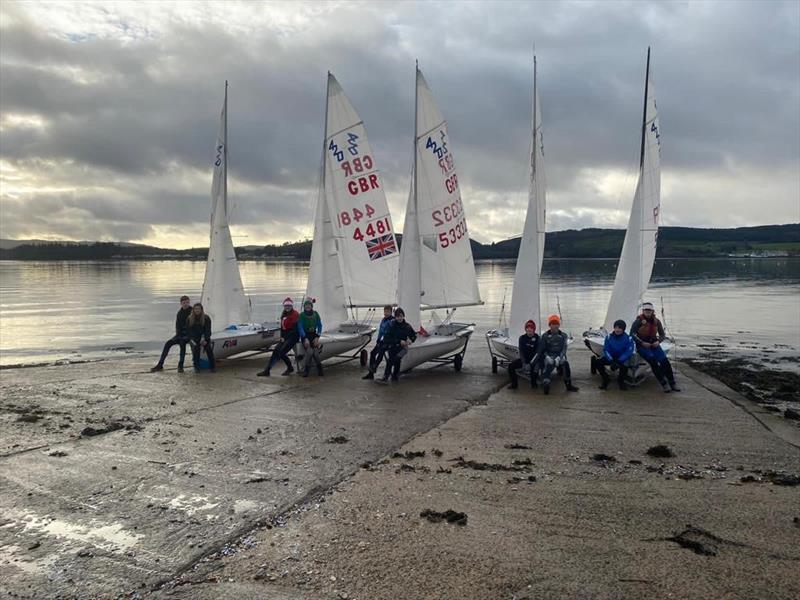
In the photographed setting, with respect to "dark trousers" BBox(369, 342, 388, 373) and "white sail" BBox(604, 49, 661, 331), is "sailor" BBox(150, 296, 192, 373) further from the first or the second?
"white sail" BBox(604, 49, 661, 331)

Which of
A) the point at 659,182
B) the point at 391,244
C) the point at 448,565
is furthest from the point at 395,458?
the point at 659,182

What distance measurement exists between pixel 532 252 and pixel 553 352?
228 centimetres

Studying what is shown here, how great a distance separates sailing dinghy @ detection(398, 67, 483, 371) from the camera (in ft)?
43.1

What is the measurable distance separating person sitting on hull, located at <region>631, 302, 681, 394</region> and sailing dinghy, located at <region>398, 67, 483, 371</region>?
3.71 meters

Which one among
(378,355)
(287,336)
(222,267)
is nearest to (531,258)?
A: (378,355)

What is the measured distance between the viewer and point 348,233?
15.1 meters

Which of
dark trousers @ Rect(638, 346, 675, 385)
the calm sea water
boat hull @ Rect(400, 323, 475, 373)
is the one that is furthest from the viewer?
the calm sea water

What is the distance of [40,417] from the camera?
8.76m

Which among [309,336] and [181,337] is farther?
[181,337]

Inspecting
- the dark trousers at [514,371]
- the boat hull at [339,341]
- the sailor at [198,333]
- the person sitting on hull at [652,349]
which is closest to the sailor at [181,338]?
the sailor at [198,333]

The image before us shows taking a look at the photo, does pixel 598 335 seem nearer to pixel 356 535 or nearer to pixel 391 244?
pixel 391 244

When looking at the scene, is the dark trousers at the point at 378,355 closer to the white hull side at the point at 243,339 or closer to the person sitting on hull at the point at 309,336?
the person sitting on hull at the point at 309,336

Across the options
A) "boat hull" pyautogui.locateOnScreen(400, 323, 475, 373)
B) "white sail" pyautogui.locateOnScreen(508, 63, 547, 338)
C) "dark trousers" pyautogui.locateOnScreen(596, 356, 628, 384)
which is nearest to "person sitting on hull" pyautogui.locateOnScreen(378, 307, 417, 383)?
"boat hull" pyautogui.locateOnScreen(400, 323, 475, 373)

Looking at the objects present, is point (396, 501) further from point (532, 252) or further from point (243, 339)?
point (243, 339)
